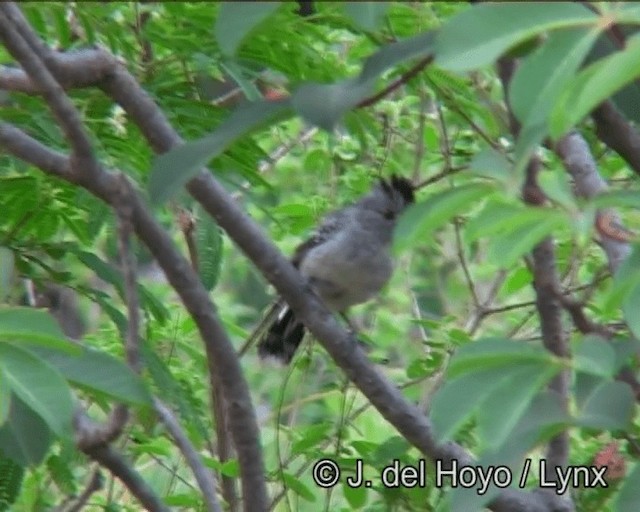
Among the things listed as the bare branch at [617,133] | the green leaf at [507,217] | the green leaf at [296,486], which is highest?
the bare branch at [617,133]

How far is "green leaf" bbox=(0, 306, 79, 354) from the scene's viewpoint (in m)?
1.43

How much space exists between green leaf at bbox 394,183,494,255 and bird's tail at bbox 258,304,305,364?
2877 millimetres

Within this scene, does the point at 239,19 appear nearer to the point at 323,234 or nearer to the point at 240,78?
the point at 240,78

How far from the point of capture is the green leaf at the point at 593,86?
107 cm

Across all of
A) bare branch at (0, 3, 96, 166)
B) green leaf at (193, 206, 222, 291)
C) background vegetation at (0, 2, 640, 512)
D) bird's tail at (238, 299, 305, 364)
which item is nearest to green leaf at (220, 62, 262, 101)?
background vegetation at (0, 2, 640, 512)

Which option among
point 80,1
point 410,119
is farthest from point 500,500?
point 410,119

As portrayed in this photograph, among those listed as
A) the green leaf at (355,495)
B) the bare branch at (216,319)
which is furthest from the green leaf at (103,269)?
the green leaf at (355,495)

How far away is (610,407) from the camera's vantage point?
1.31 meters

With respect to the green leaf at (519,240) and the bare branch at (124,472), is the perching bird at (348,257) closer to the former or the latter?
the bare branch at (124,472)

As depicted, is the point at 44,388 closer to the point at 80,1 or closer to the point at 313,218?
the point at 80,1

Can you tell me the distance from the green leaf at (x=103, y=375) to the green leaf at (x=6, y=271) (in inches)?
23.0

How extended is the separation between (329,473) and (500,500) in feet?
3.13

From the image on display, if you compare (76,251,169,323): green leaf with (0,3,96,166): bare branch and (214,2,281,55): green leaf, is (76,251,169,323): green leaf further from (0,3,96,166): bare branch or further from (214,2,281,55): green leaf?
(214,2,281,55): green leaf

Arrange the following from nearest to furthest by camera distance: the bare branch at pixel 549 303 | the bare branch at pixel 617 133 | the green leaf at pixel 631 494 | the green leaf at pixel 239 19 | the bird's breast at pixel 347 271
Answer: the green leaf at pixel 239 19
the green leaf at pixel 631 494
the bare branch at pixel 549 303
the bare branch at pixel 617 133
the bird's breast at pixel 347 271
